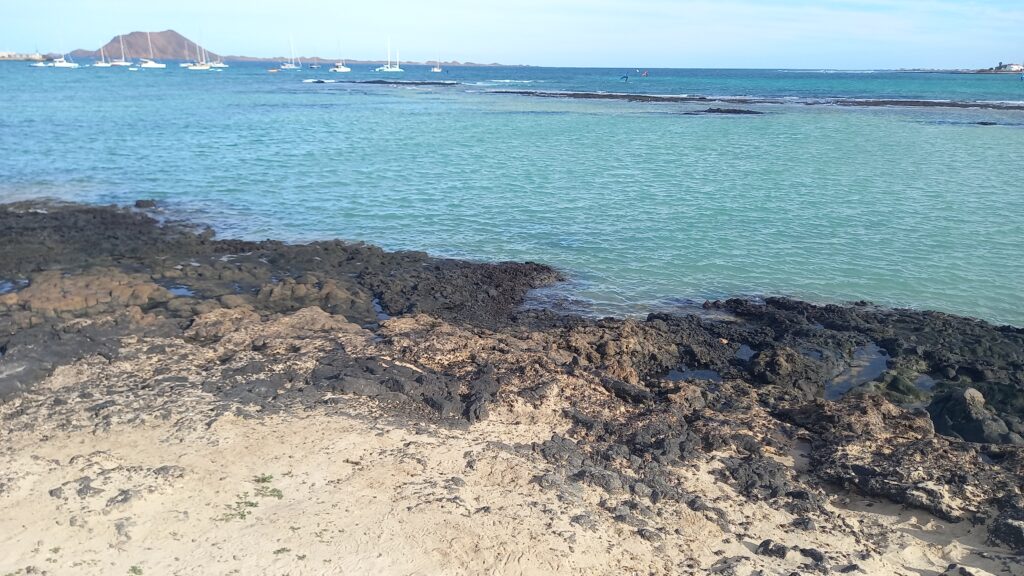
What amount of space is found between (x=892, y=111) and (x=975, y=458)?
59168 millimetres

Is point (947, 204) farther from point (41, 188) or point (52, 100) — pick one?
point (52, 100)

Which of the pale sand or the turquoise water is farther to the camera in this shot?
the turquoise water

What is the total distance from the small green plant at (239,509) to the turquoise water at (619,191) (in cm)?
824

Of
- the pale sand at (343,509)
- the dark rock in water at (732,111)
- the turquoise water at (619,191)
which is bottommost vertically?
the pale sand at (343,509)

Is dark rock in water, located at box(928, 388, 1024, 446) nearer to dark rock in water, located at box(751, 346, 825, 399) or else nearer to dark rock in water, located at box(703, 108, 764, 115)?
dark rock in water, located at box(751, 346, 825, 399)

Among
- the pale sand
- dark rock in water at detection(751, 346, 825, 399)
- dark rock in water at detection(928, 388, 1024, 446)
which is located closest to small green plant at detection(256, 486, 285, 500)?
the pale sand

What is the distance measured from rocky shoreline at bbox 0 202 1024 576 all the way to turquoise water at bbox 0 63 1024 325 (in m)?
2.70

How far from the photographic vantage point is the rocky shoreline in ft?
22.7

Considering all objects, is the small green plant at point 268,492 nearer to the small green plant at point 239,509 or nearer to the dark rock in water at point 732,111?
the small green plant at point 239,509

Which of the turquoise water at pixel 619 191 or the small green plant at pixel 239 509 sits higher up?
the turquoise water at pixel 619 191

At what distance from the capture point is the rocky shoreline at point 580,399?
22.7ft

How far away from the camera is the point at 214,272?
14.5 meters

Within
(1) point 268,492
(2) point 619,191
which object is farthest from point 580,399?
(2) point 619,191

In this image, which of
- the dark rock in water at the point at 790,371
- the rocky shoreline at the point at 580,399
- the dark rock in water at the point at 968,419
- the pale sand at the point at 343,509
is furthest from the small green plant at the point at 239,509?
the dark rock in water at the point at 968,419
